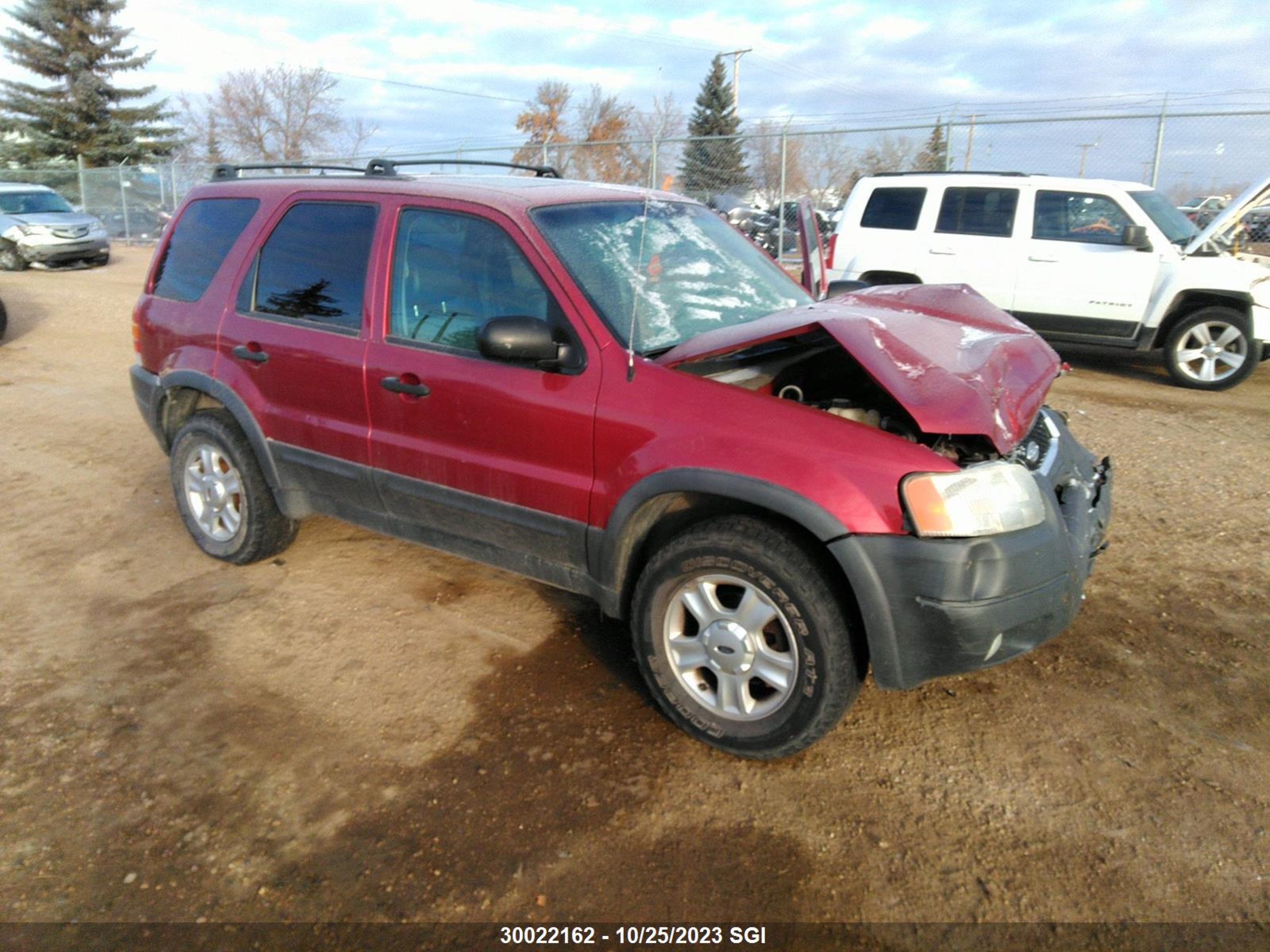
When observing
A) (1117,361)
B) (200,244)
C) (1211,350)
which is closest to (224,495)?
(200,244)

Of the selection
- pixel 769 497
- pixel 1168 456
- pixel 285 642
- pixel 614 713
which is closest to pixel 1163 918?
pixel 769 497

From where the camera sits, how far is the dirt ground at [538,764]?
8.75 feet

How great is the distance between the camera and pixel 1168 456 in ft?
21.9

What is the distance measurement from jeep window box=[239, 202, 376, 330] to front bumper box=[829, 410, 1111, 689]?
239 cm

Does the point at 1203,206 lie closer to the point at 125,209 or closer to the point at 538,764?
the point at 538,764

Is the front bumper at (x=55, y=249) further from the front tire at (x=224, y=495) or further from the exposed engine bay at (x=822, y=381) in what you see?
the exposed engine bay at (x=822, y=381)

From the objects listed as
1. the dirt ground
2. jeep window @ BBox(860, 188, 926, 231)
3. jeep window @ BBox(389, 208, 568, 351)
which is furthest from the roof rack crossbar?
jeep window @ BBox(860, 188, 926, 231)

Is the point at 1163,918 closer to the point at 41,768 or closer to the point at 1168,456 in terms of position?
the point at 41,768

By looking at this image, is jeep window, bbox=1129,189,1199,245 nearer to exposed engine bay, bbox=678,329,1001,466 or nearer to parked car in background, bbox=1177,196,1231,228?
parked car in background, bbox=1177,196,1231,228

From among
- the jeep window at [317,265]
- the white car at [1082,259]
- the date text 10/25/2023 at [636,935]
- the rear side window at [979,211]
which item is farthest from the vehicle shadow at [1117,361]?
the date text 10/25/2023 at [636,935]

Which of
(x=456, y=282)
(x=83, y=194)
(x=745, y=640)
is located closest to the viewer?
(x=745, y=640)

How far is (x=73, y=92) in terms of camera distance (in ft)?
122

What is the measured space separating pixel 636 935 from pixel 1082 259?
29.0ft

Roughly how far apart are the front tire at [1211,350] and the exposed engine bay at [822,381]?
7.19 m
